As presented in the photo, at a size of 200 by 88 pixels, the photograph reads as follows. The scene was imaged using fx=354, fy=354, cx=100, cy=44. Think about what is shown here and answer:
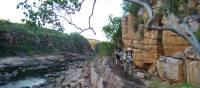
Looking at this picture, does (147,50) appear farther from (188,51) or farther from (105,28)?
(105,28)

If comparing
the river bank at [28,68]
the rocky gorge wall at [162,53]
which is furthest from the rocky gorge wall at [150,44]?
the river bank at [28,68]

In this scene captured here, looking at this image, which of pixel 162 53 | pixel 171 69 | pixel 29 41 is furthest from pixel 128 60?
pixel 29 41

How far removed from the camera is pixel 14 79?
5047 cm

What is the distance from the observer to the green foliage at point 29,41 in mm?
95188

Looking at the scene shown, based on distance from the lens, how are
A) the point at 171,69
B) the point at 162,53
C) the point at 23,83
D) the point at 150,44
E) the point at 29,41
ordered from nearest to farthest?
the point at 171,69 < the point at 162,53 < the point at 150,44 < the point at 23,83 < the point at 29,41

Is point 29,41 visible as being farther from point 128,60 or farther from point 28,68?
point 128,60

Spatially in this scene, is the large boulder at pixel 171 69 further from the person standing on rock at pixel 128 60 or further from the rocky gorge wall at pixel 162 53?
the person standing on rock at pixel 128 60

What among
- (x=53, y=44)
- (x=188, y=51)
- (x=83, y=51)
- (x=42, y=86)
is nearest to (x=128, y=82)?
(x=188, y=51)

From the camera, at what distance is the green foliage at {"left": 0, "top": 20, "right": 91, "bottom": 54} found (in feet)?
312

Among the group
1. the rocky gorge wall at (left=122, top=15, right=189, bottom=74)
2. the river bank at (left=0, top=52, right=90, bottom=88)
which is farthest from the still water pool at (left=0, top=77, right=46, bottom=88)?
the rocky gorge wall at (left=122, top=15, right=189, bottom=74)

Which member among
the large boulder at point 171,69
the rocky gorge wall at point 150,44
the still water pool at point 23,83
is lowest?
the still water pool at point 23,83

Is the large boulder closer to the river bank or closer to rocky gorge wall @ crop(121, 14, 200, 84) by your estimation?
rocky gorge wall @ crop(121, 14, 200, 84)

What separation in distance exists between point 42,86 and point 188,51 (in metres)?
24.5

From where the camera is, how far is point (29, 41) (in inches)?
4215
